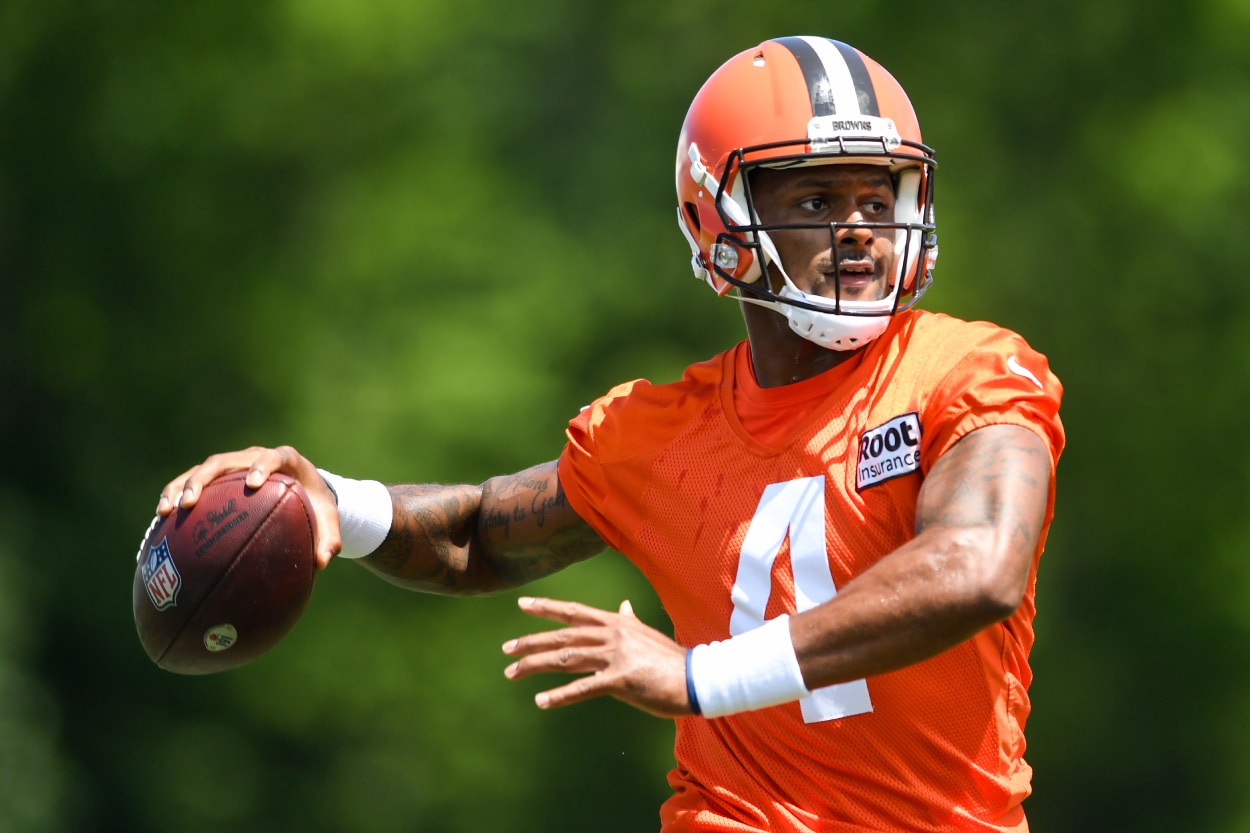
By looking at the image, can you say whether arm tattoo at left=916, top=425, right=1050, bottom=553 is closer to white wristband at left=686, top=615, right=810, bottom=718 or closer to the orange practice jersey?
the orange practice jersey

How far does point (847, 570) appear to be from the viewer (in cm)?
307

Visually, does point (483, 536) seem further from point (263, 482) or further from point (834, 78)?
point (834, 78)

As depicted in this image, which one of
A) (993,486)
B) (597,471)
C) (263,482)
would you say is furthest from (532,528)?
(993,486)

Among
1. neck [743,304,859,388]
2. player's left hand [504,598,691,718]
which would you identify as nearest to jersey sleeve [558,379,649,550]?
neck [743,304,859,388]

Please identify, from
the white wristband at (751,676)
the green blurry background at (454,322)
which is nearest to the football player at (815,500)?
the white wristband at (751,676)

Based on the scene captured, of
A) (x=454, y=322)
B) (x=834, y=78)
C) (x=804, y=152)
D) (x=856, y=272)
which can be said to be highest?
(x=834, y=78)

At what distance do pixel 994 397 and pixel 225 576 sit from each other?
1.53 metres

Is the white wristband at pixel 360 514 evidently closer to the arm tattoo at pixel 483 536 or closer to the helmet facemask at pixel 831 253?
the arm tattoo at pixel 483 536

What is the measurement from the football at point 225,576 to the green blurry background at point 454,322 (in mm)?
4383

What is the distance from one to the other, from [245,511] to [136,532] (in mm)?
5680

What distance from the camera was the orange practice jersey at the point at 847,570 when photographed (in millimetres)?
3031

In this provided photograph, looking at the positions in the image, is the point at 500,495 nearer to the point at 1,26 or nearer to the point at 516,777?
the point at 516,777

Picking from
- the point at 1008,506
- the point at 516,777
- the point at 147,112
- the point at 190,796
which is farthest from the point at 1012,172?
the point at 1008,506

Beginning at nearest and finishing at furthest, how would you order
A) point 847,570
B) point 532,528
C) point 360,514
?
1. point 847,570
2. point 360,514
3. point 532,528
